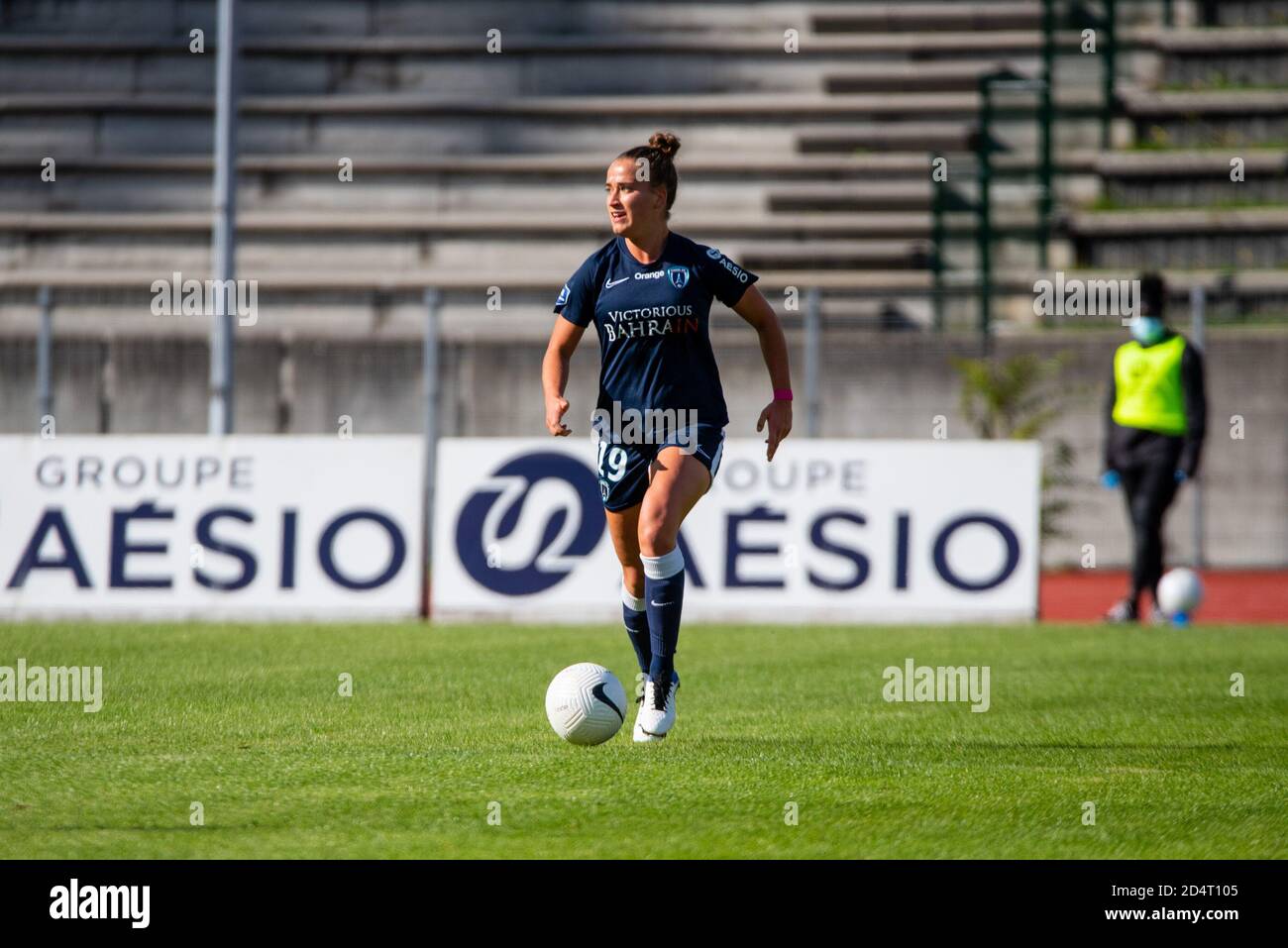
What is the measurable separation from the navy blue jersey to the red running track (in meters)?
7.72

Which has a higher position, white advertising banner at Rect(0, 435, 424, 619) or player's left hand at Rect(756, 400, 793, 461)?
player's left hand at Rect(756, 400, 793, 461)

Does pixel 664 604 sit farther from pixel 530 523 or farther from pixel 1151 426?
pixel 1151 426

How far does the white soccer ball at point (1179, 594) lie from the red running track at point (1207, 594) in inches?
34.6

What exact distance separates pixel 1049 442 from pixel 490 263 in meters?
7.42

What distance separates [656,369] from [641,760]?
1664mm

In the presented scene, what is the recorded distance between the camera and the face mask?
45.1ft

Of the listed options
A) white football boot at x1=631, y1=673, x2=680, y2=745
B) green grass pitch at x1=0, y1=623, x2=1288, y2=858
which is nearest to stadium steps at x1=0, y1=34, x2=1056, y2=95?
green grass pitch at x1=0, y1=623, x2=1288, y2=858

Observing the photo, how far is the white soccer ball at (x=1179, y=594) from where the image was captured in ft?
46.1

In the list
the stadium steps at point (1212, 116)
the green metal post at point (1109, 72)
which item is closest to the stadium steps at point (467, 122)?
the green metal post at point (1109, 72)

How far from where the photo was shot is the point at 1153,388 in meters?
13.7

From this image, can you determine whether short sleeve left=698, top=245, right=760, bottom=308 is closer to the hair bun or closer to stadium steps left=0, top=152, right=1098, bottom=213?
the hair bun

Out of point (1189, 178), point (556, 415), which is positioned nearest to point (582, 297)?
point (556, 415)
